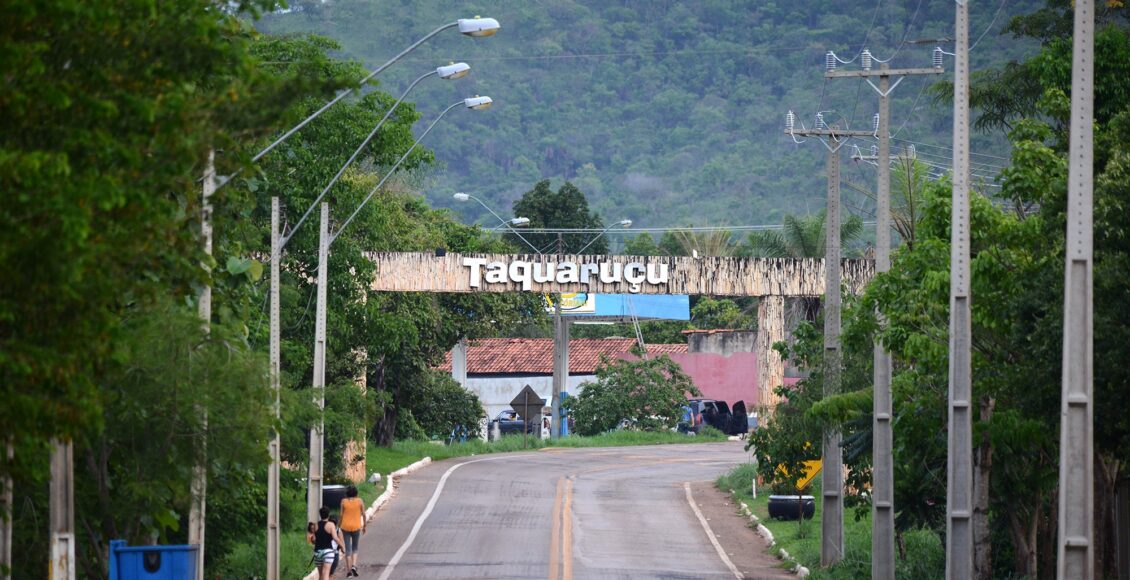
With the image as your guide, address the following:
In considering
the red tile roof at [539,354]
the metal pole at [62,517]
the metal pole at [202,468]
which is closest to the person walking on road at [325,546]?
the metal pole at [202,468]

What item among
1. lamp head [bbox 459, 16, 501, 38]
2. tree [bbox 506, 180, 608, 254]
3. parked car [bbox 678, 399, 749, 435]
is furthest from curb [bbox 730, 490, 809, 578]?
tree [bbox 506, 180, 608, 254]

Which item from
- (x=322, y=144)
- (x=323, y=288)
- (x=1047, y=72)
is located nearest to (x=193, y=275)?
(x=1047, y=72)

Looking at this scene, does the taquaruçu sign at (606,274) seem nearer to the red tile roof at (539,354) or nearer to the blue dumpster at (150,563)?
the blue dumpster at (150,563)

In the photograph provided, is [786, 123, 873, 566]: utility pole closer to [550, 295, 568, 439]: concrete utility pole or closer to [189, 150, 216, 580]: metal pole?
[189, 150, 216, 580]: metal pole

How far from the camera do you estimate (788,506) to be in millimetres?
33969

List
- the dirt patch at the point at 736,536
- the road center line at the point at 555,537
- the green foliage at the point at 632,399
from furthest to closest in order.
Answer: the green foliage at the point at 632,399 < the dirt patch at the point at 736,536 < the road center line at the point at 555,537

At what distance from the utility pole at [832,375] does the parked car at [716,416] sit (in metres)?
42.5

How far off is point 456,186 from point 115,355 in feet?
590

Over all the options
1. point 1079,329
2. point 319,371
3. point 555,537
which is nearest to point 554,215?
point 555,537

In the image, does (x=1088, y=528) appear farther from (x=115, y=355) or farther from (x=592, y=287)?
(x=592, y=287)

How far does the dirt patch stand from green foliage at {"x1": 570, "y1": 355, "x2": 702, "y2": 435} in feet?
59.9

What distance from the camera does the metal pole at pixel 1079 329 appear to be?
37.7 feet

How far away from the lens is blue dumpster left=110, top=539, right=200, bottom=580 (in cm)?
1409

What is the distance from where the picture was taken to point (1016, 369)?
55.3 feet
